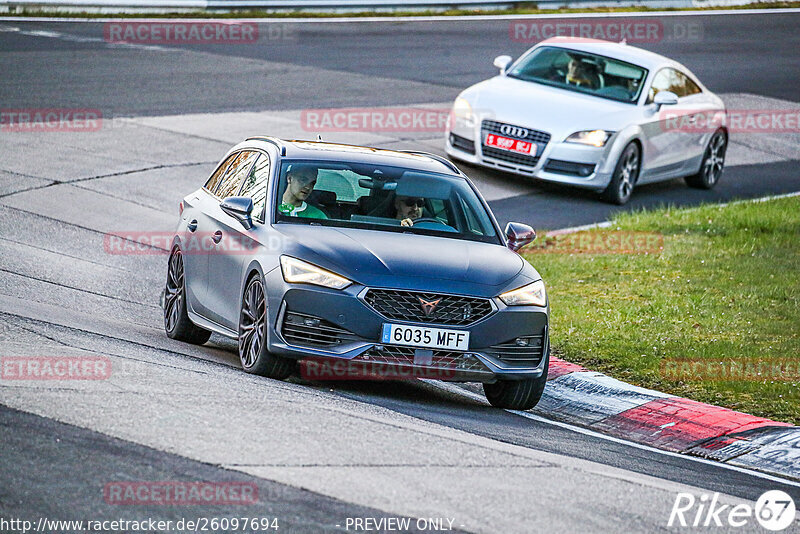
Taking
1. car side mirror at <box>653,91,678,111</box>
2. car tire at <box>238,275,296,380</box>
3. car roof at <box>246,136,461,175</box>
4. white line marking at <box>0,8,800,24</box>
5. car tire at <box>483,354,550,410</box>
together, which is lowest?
car tire at <box>483,354,550,410</box>

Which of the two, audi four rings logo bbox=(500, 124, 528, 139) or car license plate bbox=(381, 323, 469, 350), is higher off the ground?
car license plate bbox=(381, 323, 469, 350)

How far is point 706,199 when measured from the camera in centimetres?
1967

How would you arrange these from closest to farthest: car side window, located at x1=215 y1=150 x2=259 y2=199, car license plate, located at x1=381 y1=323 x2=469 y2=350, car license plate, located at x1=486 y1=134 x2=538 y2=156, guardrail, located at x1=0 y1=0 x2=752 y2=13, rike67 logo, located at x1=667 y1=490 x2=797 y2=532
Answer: rike67 logo, located at x1=667 y1=490 x2=797 y2=532
car license plate, located at x1=381 y1=323 x2=469 y2=350
car side window, located at x1=215 y1=150 x2=259 y2=199
car license plate, located at x1=486 y1=134 x2=538 y2=156
guardrail, located at x1=0 y1=0 x2=752 y2=13

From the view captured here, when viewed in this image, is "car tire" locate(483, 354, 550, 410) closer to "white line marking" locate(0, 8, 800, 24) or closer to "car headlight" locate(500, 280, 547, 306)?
"car headlight" locate(500, 280, 547, 306)

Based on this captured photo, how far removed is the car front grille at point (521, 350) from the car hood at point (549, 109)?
9.01 metres

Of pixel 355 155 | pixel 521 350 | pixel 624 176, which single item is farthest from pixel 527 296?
pixel 624 176

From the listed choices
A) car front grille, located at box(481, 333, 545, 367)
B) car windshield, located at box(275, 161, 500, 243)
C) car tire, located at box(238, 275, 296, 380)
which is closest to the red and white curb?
car front grille, located at box(481, 333, 545, 367)

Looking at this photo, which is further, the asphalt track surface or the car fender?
the car fender

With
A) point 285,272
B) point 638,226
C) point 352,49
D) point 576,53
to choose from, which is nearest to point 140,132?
point 576,53

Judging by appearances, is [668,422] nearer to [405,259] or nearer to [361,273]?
[405,259]

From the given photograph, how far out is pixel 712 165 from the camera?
2055 cm

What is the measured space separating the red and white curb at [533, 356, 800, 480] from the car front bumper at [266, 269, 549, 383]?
110 cm

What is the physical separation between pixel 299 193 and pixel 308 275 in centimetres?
123

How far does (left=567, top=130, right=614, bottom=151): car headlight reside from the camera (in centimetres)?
1792
